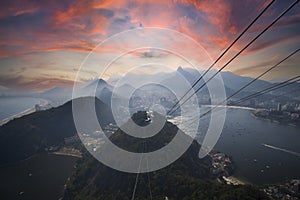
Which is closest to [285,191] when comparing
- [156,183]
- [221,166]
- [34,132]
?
[221,166]

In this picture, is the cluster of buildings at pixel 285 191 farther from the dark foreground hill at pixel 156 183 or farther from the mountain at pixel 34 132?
the mountain at pixel 34 132

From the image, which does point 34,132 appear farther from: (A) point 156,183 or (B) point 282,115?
(B) point 282,115

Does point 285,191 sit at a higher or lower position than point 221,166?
lower

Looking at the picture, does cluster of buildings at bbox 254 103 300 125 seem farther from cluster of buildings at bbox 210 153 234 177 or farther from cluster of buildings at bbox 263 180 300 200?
cluster of buildings at bbox 263 180 300 200

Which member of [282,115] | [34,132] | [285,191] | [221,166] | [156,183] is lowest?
[285,191]

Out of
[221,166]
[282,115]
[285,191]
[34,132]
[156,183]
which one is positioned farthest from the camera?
[282,115]

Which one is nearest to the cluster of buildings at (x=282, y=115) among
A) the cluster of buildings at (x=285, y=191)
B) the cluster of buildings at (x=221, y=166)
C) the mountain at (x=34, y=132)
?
the cluster of buildings at (x=221, y=166)

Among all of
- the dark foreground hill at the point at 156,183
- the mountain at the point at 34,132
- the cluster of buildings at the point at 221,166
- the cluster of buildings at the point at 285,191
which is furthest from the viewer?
the mountain at the point at 34,132
